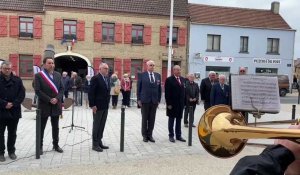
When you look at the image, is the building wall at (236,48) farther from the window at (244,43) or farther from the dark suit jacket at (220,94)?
the dark suit jacket at (220,94)

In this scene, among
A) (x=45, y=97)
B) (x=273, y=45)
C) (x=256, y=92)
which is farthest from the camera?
(x=273, y=45)

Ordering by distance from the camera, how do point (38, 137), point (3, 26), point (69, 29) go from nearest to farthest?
point (38, 137) < point (3, 26) < point (69, 29)

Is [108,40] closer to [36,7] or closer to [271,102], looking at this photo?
[36,7]

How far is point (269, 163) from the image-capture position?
1125mm

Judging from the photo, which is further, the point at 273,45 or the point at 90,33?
the point at 273,45

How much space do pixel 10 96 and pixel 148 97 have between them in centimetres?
321

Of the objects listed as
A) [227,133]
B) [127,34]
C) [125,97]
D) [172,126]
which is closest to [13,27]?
[127,34]

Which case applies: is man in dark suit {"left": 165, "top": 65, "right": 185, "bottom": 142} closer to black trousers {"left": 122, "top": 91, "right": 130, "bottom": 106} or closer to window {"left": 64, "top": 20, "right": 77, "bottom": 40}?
black trousers {"left": 122, "top": 91, "right": 130, "bottom": 106}

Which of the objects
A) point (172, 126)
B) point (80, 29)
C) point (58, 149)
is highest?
point (80, 29)

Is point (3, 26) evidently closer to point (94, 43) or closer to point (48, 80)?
point (94, 43)

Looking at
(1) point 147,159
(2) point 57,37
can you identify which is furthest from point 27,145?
(2) point 57,37

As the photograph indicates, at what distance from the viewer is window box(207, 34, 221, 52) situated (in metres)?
31.5

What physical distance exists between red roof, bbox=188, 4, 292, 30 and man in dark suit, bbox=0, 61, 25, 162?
25.9m

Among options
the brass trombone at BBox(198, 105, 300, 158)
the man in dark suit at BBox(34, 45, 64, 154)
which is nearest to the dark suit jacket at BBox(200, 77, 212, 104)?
the man in dark suit at BBox(34, 45, 64, 154)
